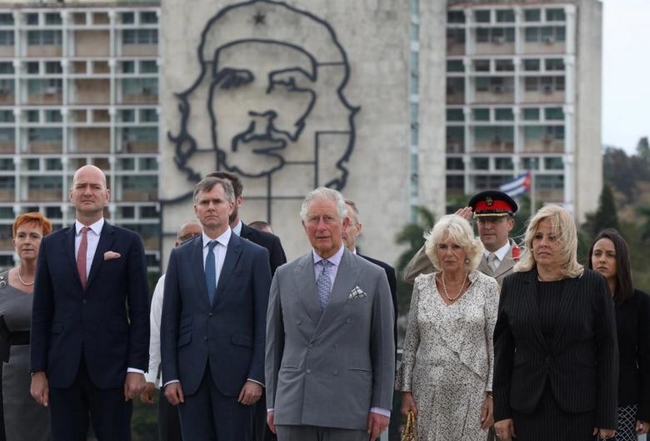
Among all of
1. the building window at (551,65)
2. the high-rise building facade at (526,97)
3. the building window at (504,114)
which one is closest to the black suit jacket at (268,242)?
the high-rise building facade at (526,97)

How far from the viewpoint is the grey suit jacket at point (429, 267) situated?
Answer: 38.2 feet

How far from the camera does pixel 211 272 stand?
10.7 metres

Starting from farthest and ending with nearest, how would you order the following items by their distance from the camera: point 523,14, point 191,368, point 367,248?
point 523,14 < point 367,248 < point 191,368

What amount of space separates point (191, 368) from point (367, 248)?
78.9 m

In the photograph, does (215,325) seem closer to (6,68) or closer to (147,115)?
(147,115)

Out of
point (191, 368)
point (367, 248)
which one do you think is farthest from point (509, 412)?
point (367, 248)

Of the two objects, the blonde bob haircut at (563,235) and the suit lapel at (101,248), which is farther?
the suit lapel at (101,248)

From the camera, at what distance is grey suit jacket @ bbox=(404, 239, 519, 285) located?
11656 mm

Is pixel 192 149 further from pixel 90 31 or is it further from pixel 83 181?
pixel 83 181

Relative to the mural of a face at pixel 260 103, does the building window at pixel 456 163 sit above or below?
below

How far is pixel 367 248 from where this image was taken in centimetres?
8931

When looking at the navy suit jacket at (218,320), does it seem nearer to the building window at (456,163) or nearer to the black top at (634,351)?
the black top at (634,351)

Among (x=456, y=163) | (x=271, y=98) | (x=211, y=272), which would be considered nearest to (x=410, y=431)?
(x=211, y=272)

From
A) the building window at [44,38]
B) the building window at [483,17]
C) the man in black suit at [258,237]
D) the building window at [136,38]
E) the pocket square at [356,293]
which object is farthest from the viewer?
the building window at [483,17]
